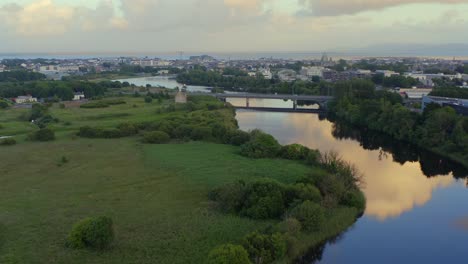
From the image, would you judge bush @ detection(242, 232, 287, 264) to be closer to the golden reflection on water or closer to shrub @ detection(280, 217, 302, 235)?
shrub @ detection(280, 217, 302, 235)

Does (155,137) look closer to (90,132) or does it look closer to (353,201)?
(90,132)

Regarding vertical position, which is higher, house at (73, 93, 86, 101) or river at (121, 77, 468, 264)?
house at (73, 93, 86, 101)

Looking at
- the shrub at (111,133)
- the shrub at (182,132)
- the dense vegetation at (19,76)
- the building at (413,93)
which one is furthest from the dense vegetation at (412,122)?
the dense vegetation at (19,76)

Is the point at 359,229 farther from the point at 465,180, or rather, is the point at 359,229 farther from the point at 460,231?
the point at 465,180

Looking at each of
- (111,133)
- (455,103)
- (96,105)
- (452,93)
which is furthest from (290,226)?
(96,105)

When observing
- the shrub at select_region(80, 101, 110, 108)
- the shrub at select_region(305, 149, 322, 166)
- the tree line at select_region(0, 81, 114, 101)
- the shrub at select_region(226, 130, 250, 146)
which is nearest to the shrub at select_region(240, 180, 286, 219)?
the shrub at select_region(305, 149, 322, 166)

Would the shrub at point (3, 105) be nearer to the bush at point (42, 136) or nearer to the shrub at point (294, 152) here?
the bush at point (42, 136)
